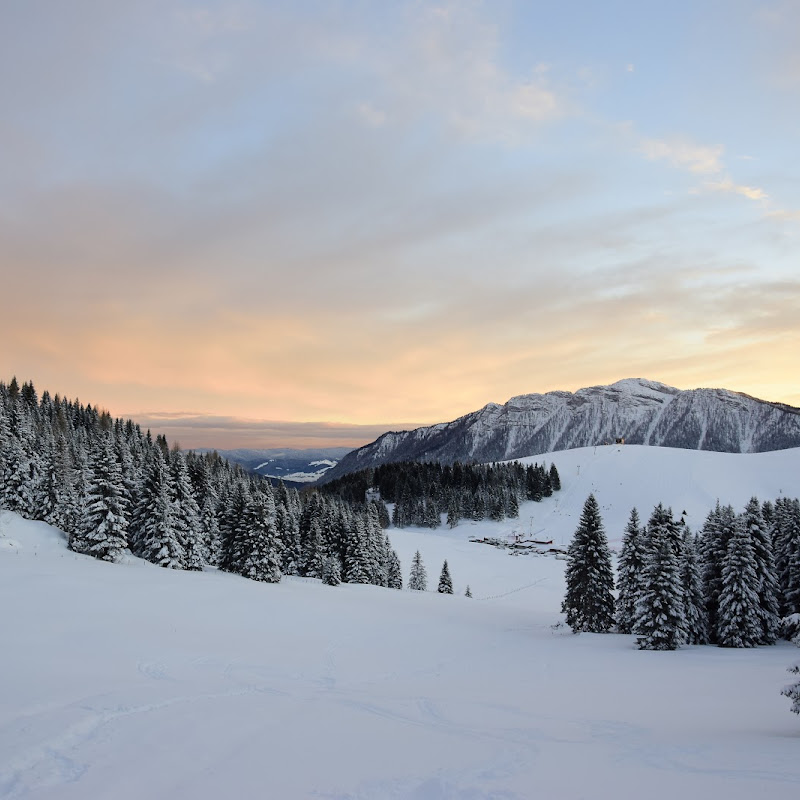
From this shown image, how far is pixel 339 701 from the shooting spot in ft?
52.0

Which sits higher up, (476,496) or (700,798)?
(700,798)

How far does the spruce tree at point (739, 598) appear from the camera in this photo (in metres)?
34.2

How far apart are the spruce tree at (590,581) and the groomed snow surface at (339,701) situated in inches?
94.6

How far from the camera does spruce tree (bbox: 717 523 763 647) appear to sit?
34.2m

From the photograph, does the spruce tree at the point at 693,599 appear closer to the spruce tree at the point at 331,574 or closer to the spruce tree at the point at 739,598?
the spruce tree at the point at 739,598

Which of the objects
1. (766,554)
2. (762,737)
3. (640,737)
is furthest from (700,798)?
(766,554)

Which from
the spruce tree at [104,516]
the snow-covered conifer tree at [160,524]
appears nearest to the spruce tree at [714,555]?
the snow-covered conifer tree at [160,524]

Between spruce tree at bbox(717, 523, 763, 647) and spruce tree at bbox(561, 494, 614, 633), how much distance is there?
767cm

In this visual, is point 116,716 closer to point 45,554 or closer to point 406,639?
point 406,639

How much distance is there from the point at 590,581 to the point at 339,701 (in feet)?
100

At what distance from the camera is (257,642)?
85.4 ft

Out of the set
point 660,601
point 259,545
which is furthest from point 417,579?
point 660,601

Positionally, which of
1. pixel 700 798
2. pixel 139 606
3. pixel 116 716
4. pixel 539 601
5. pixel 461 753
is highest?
pixel 700 798

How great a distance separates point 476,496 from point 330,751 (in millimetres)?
151400
